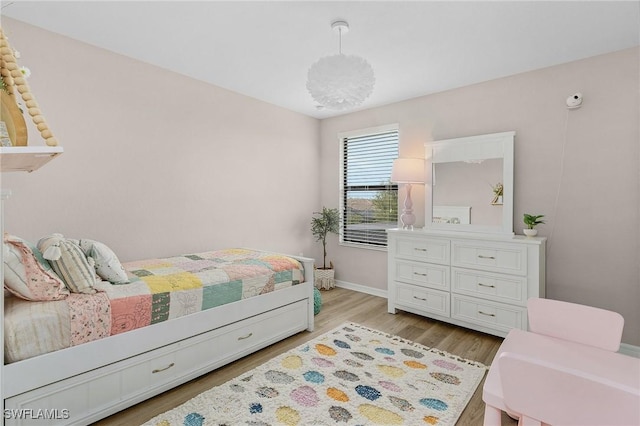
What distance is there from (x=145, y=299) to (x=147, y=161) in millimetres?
1613

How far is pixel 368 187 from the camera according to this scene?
15.1ft

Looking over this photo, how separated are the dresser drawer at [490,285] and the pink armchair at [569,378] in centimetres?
134

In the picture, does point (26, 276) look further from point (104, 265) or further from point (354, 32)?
point (354, 32)

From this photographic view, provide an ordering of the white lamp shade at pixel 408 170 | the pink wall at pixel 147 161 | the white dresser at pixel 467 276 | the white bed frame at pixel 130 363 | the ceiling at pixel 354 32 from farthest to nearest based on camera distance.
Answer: the white lamp shade at pixel 408 170, the white dresser at pixel 467 276, the pink wall at pixel 147 161, the ceiling at pixel 354 32, the white bed frame at pixel 130 363

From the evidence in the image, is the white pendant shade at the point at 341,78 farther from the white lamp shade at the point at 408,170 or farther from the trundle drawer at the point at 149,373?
the trundle drawer at the point at 149,373

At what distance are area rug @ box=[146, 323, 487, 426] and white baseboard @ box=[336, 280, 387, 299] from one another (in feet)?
5.04

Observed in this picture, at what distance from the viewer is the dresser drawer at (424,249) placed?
131 inches

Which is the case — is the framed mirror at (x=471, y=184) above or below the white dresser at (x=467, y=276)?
above

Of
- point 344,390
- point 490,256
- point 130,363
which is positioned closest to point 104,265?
point 130,363

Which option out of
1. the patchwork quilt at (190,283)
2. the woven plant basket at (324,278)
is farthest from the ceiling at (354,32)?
the woven plant basket at (324,278)

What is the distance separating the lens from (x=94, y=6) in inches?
87.5

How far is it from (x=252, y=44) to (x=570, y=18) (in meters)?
2.38

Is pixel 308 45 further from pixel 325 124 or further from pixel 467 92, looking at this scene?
pixel 325 124

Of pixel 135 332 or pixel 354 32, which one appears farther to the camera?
pixel 354 32
